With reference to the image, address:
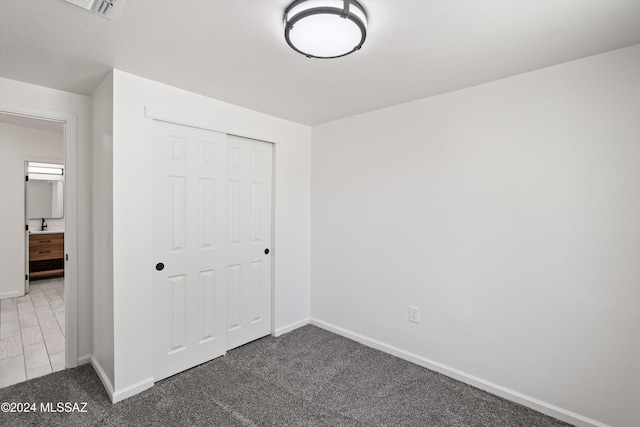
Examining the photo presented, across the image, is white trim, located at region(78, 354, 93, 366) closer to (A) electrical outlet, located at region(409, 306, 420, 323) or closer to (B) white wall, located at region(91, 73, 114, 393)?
(B) white wall, located at region(91, 73, 114, 393)

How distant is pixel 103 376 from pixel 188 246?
1152 mm

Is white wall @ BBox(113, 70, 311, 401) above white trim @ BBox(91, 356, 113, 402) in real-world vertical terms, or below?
above

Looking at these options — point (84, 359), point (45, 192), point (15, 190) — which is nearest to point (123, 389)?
point (84, 359)

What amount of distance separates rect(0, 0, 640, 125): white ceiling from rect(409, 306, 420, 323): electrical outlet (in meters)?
1.87

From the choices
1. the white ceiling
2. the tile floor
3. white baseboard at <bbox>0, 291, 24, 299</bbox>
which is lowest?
the tile floor

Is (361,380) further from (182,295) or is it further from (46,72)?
(46,72)

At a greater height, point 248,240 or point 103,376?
point 248,240

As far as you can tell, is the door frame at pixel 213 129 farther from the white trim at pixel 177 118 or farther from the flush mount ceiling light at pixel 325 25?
the flush mount ceiling light at pixel 325 25

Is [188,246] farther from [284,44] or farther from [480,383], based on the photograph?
[480,383]

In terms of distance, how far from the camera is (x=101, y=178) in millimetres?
2363

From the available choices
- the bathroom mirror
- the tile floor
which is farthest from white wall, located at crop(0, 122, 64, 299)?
the bathroom mirror

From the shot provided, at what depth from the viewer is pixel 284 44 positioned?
1747 mm

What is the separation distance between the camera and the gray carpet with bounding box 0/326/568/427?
199 cm

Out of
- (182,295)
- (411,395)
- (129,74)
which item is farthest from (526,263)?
(129,74)
